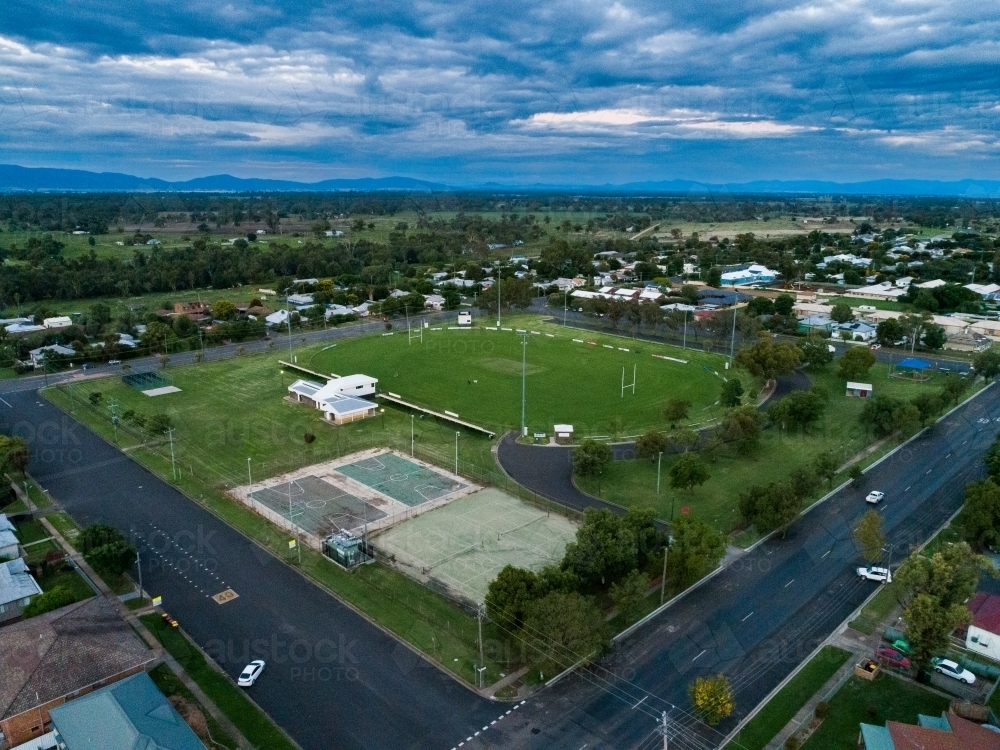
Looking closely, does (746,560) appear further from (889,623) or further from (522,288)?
(522,288)

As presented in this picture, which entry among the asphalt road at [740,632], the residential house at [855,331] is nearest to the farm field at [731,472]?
the asphalt road at [740,632]

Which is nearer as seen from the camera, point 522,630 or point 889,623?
point 522,630

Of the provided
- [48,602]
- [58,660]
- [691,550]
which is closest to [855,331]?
[691,550]

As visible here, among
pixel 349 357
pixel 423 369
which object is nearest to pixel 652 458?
pixel 423 369

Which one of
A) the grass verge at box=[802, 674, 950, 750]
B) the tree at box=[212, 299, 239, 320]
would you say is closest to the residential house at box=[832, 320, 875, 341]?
the grass verge at box=[802, 674, 950, 750]

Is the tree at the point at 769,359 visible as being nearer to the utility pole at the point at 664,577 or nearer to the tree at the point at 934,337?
the tree at the point at 934,337

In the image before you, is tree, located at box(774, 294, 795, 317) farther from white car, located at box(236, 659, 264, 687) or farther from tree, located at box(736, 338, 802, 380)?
white car, located at box(236, 659, 264, 687)

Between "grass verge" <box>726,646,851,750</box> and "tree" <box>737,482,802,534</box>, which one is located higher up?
"tree" <box>737,482,802,534</box>
